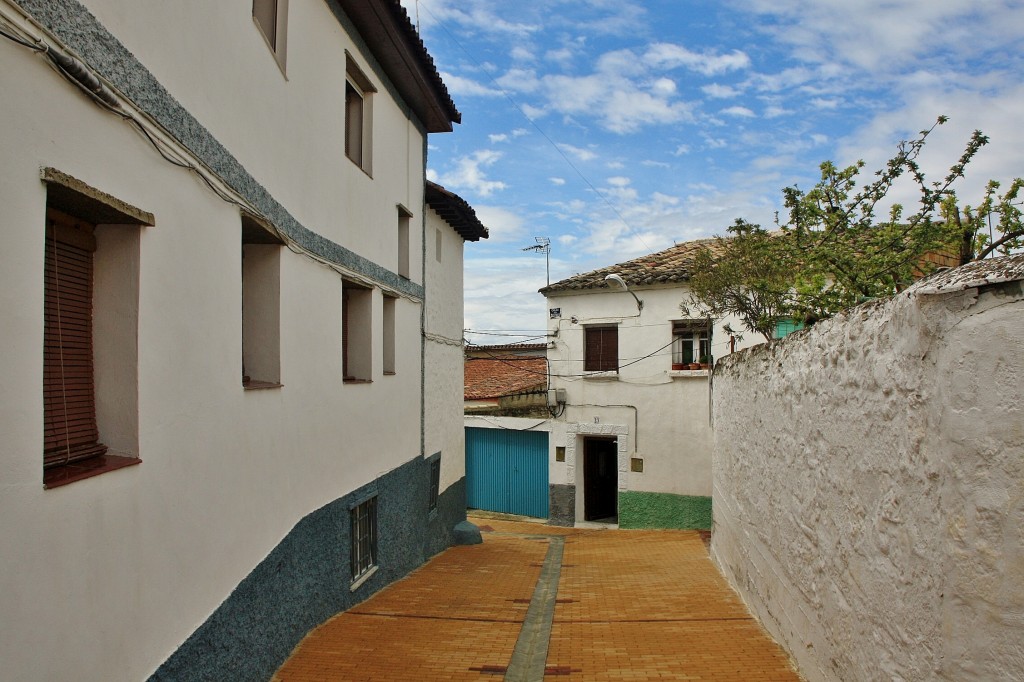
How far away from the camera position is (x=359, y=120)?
956cm

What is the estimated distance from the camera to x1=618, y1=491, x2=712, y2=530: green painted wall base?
18.2 metres

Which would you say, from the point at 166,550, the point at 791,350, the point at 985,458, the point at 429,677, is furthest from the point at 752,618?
the point at 166,550

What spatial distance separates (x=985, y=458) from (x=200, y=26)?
499cm

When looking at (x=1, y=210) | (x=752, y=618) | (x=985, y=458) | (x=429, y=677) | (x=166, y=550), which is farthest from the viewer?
(x=752, y=618)

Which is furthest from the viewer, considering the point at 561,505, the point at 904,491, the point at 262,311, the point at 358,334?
the point at 561,505

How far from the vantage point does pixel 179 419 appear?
440cm

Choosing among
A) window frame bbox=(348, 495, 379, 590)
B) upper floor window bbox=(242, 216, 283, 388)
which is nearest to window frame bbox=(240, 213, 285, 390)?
upper floor window bbox=(242, 216, 283, 388)

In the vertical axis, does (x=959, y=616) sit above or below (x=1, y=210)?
below

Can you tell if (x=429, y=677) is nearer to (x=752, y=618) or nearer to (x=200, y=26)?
(x=752, y=618)

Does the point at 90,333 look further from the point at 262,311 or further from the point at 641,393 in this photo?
the point at 641,393

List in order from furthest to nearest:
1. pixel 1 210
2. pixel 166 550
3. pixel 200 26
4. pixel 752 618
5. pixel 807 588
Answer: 1. pixel 752 618
2. pixel 807 588
3. pixel 200 26
4. pixel 166 550
5. pixel 1 210

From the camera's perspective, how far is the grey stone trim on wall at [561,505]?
64.4 feet

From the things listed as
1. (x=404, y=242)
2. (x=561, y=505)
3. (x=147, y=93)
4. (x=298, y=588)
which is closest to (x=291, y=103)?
(x=147, y=93)

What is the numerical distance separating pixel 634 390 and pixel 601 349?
4.65 ft
